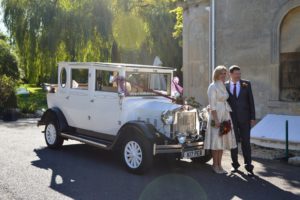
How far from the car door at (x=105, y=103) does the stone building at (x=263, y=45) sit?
20.6 feet

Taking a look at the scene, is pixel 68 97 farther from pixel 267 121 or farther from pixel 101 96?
pixel 267 121

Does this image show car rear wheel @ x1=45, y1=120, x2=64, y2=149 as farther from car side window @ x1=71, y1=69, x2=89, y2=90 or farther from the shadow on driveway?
car side window @ x1=71, y1=69, x2=89, y2=90

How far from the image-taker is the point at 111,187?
20.0 feet

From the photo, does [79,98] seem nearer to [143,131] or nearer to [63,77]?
[63,77]

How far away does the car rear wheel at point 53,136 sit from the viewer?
9125 mm

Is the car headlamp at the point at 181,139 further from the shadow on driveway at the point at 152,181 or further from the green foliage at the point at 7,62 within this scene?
the green foliage at the point at 7,62

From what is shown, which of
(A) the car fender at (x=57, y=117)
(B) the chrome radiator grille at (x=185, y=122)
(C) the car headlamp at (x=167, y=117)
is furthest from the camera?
(A) the car fender at (x=57, y=117)

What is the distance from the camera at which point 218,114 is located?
6922mm

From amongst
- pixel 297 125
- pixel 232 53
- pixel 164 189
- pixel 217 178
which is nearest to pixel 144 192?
pixel 164 189

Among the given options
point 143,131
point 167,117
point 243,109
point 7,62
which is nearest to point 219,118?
point 243,109

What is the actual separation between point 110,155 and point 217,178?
9.18 ft

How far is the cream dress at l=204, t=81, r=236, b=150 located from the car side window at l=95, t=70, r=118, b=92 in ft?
6.73

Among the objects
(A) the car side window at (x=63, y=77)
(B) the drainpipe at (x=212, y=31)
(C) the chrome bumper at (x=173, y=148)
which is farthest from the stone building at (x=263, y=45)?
(A) the car side window at (x=63, y=77)

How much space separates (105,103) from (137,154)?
150 cm
